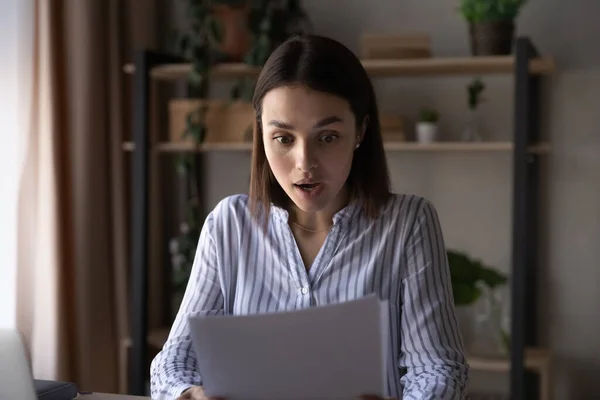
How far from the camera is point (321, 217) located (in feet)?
4.54

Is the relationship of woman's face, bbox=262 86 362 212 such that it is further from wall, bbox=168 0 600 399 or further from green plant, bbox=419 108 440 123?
wall, bbox=168 0 600 399

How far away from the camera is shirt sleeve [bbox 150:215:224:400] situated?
124 centimetres

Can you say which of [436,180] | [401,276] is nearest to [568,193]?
[436,180]

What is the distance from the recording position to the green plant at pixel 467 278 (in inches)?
92.7

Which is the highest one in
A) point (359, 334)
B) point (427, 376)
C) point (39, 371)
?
point (359, 334)

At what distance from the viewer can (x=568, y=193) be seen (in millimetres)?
2613

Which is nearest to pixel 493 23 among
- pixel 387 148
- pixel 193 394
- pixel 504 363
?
pixel 387 148

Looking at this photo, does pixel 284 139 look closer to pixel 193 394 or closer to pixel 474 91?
pixel 193 394

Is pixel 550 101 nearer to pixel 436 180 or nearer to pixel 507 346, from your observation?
pixel 436 180

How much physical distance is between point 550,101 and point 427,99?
41cm

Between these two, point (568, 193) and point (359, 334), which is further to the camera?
point (568, 193)

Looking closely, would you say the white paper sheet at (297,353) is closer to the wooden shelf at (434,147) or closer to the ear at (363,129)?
the ear at (363,129)

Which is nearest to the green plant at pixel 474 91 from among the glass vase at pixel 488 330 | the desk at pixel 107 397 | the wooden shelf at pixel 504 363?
the glass vase at pixel 488 330

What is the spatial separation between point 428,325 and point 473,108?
1495 mm
